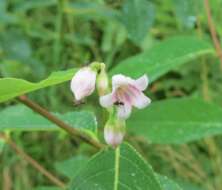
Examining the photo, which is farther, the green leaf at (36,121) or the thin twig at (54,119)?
the green leaf at (36,121)

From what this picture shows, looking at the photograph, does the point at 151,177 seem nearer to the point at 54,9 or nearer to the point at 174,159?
the point at 174,159

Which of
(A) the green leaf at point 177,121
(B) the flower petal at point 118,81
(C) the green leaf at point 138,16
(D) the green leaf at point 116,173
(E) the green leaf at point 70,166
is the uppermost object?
(B) the flower petal at point 118,81

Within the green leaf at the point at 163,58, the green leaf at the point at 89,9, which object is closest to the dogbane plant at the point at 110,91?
the green leaf at the point at 163,58

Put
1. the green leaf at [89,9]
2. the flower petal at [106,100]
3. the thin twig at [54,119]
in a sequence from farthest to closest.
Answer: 1. the green leaf at [89,9]
2. the thin twig at [54,119]
3. the flower petal at [106,100]

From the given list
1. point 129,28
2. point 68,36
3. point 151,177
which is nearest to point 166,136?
point 129,28

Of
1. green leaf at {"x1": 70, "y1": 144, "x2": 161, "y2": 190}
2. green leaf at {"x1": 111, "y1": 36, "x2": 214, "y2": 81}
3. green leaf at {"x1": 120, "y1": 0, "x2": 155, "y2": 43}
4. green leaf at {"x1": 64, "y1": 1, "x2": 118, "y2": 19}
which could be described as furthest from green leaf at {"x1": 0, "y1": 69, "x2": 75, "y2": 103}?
green leaf at {"x1": 64, "y1": 1, "x2": 118, "y2": 19}

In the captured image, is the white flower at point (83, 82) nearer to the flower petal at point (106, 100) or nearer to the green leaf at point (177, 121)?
the flower petal at point (106, 100)

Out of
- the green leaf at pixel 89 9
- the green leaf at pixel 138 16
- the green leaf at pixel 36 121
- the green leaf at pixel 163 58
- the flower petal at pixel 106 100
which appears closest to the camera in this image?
the flower petal at pixel 106 100
